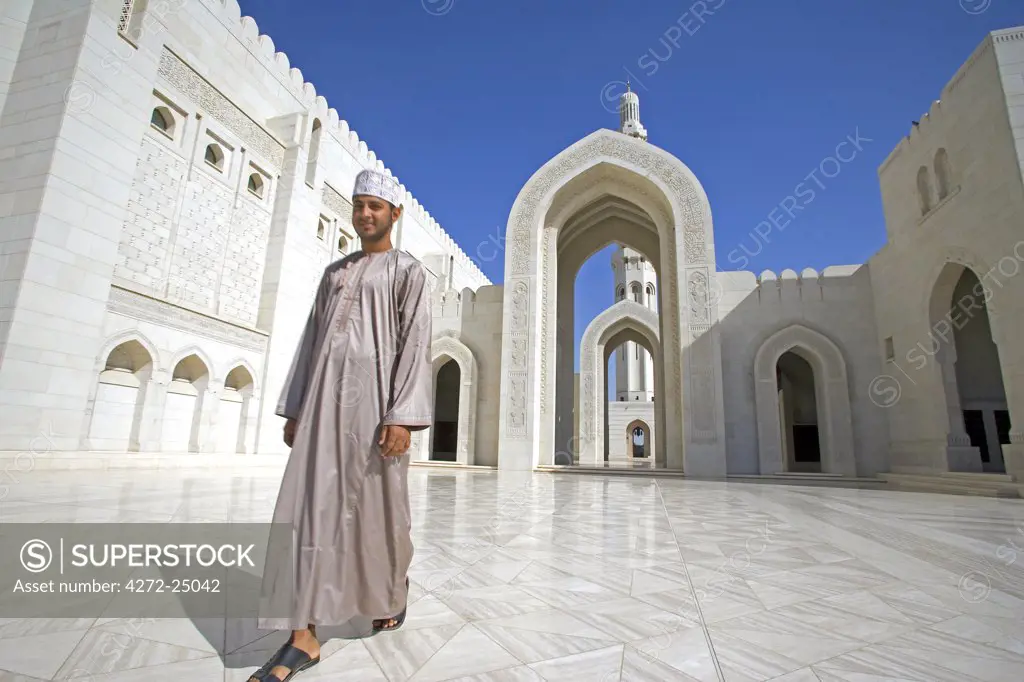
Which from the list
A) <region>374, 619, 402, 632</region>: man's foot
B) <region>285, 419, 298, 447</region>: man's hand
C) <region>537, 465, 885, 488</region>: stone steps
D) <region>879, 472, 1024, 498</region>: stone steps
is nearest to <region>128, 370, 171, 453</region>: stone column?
<region>537, 465, 885, 488</region>: stone steps

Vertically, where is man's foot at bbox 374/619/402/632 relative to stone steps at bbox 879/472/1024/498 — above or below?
below

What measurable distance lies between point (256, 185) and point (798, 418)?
15.8 meters

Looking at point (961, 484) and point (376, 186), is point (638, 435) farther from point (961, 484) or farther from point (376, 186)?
point (376, 186)

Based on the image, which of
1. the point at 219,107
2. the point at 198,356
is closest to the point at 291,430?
the point at 198,356

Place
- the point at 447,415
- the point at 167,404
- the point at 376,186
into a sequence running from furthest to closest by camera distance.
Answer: the point at 447,415 < the point at 167,404 < the point at 376,186

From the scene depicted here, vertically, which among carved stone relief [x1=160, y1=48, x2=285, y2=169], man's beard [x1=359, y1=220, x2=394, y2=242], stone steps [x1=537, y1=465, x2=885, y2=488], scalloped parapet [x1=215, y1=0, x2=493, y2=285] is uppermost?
scalloped parapet [x1=215, y1=0, x2=493, y2=285]

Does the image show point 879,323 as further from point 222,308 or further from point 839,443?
point 222,308

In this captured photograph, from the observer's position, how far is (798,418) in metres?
15.1

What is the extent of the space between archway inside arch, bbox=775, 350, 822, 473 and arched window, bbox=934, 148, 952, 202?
720 cm

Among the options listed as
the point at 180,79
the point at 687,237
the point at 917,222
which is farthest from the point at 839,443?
the point at 180,79

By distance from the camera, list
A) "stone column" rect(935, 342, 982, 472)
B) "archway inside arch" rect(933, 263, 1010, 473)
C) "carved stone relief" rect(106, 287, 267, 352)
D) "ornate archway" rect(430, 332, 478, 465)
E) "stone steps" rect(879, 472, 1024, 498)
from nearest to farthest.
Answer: "stone steps" rect(879, 472, 1024, 498), "carved stone relief" rect(106, 287, 267, 352), "stone column" rect(935, 342, 982, 472), "archway inside arch" rect(933, 263, 1010, 473), "ornate archway" rect(430, 332, 478, 465)

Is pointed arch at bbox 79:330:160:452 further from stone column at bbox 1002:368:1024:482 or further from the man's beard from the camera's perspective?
stone column at bbox 1002:368:1024:482

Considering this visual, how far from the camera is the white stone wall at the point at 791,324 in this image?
9.42 metres

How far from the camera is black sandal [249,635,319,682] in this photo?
3.79 ft
